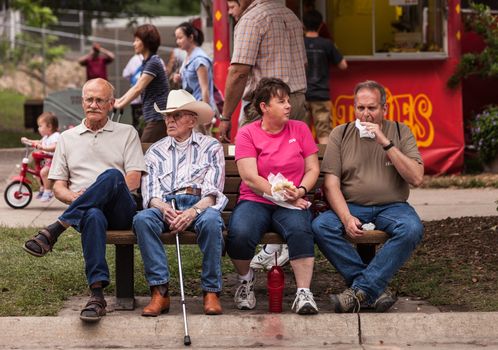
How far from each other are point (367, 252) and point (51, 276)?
7.05 ft

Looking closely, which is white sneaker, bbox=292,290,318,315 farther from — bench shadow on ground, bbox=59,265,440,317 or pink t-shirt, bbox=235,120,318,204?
pink t-shirt, bbox=235,120,318,204

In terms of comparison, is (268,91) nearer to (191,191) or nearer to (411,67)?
(191,191)

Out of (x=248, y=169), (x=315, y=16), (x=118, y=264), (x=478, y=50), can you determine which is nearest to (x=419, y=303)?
(x=248, y=169)

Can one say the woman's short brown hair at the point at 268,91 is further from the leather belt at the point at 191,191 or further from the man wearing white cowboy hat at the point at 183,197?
the leather belt at the point at 191,191

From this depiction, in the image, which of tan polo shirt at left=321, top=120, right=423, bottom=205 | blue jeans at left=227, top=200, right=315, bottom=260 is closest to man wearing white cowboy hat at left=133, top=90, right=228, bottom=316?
blue jeans at left=227, top=200, right=315, bottom=260

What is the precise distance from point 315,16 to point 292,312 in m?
6.67

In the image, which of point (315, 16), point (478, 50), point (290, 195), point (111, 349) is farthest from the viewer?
point (478, 50)

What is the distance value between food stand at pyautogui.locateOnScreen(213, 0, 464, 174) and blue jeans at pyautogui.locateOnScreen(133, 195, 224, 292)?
6.76 meters

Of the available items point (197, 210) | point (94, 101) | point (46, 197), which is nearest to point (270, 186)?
point (197, 210)

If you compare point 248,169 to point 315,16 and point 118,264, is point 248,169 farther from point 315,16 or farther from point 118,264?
point 315,16

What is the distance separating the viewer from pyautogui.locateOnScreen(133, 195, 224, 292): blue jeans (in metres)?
7.29

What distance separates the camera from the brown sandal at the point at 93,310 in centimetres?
705

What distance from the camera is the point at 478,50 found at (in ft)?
49.2

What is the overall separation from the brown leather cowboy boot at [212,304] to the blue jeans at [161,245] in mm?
35
